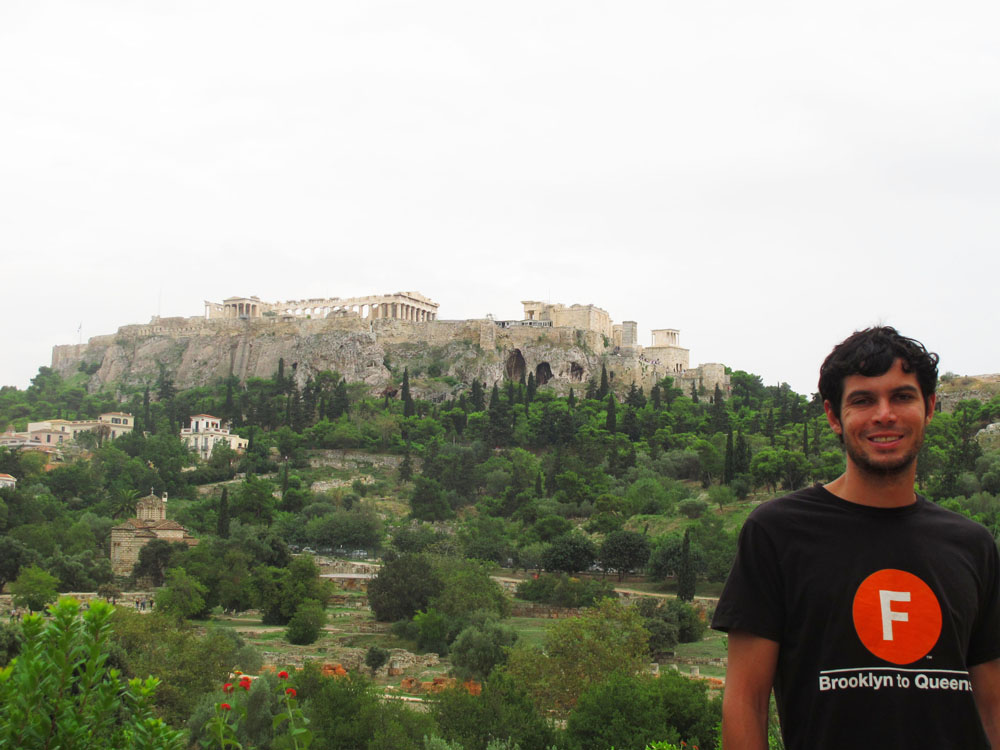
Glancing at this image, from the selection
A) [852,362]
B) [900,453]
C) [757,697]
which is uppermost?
[852,362]

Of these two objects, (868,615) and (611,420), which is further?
(611,420)

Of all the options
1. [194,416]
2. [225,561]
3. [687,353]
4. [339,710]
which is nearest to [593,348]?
[687,353]

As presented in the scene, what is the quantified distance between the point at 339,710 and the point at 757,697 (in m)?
15.6

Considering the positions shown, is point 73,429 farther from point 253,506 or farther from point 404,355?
point 253,506

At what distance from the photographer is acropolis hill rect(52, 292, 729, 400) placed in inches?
2876

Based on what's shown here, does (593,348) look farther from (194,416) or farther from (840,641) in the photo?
(840,641)

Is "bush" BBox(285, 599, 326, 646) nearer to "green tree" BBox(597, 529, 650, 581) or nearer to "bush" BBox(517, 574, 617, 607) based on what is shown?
"bush" BBox(517, 574, 617, 607)

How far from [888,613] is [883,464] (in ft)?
1.24

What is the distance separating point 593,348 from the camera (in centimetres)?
7412

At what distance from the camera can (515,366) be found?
75.0 meters

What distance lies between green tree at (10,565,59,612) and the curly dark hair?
1157 inches

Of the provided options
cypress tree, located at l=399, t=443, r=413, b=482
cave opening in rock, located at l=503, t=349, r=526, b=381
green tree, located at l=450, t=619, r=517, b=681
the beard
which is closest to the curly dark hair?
the beard

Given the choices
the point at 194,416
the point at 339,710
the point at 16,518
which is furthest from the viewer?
the point at 194,416

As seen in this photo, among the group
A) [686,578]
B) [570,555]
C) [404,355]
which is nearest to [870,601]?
[686,578]
